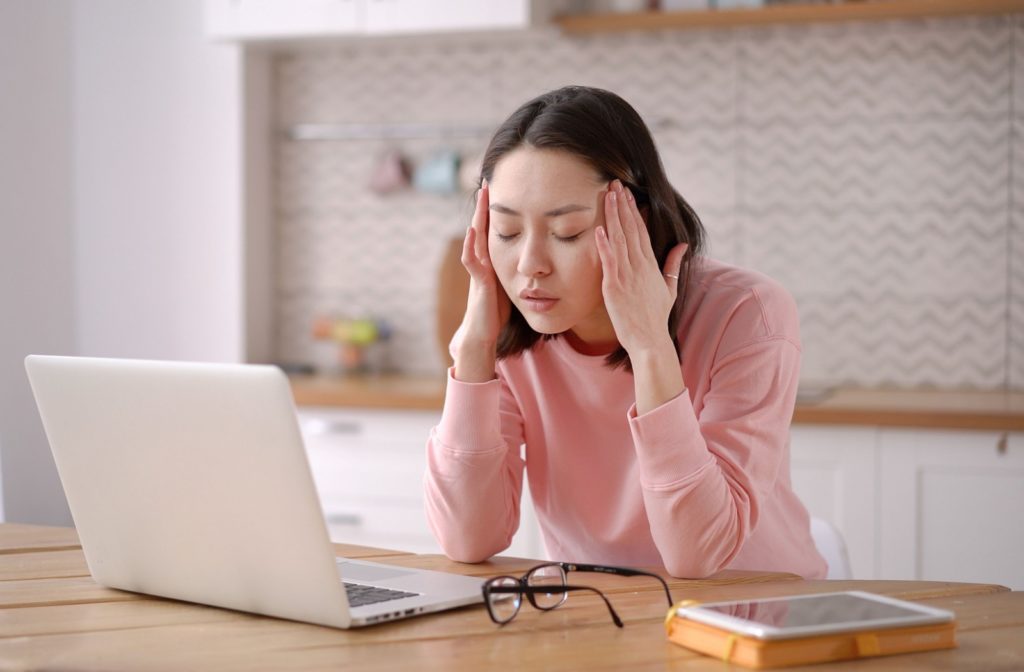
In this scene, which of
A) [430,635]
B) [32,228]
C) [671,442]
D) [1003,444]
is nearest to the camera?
[430,635]

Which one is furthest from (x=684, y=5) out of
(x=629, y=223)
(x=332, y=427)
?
(x=629, y=223)

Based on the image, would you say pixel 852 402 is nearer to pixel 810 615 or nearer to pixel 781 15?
pixel 781 15

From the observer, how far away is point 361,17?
3463 millimetres

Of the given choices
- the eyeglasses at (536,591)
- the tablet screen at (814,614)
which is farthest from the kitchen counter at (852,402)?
the tablet screen at (814,614)

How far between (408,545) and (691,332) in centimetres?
178

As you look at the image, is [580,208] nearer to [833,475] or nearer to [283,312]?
[833,475]

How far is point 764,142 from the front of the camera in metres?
3.51

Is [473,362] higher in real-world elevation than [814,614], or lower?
higher

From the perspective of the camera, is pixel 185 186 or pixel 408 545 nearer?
pixel 408 545

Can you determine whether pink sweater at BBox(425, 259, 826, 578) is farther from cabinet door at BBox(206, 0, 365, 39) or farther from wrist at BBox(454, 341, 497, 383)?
cabinet door at BBox(206, 0, 365, 39)

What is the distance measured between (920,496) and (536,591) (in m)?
1.87

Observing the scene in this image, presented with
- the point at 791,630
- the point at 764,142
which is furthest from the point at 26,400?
the point at 791,630

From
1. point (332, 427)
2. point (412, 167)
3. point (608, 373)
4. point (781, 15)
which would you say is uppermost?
point (781, 15)

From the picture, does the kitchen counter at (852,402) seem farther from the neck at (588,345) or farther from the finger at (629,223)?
the finger at (629,223)
